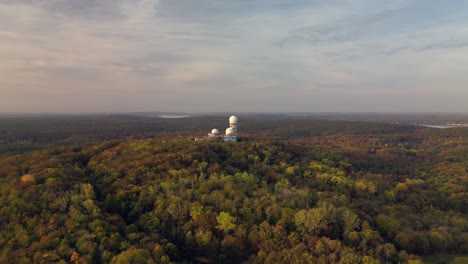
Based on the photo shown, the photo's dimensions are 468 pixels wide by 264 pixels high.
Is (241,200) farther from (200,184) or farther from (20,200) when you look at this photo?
(20,200)

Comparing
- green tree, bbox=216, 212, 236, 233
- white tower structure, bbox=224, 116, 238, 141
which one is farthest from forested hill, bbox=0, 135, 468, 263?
white tower structure, bbox=224, 116, 238, 141

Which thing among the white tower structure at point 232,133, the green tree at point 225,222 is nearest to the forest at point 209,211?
the green tree at point 225,222

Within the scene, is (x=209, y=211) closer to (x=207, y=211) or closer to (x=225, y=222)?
(x=207, y=211)

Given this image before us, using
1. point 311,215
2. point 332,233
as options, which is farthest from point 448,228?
point 311,215

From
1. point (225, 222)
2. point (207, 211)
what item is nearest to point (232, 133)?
point (207, 211)

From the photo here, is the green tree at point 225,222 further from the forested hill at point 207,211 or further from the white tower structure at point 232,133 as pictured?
the white tower structure at point 232,133

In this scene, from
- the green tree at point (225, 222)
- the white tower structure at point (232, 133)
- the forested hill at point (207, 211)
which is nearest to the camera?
the forested hill at point (207, 211)

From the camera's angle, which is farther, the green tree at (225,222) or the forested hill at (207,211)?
the green tree at (225,222)
